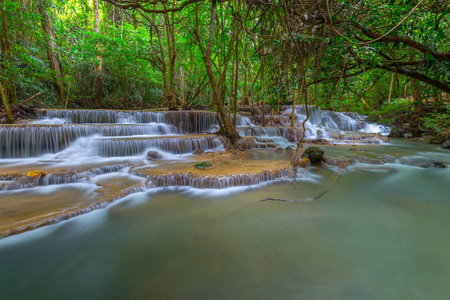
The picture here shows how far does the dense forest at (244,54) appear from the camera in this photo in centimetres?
304

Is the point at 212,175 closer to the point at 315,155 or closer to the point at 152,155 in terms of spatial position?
the point at 152,155

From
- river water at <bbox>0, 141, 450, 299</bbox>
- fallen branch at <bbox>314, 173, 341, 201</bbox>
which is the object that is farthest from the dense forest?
river water at <bbox>0, 141, 450, 299</bbox>

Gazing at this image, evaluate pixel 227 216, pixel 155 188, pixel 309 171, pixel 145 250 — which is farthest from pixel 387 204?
pixel 155 188

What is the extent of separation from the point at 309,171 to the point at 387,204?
181 centimetres

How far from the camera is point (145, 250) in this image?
213cm

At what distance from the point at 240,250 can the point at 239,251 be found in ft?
0.06

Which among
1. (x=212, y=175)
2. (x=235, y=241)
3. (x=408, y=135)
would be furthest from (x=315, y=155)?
(x=408, y=135)

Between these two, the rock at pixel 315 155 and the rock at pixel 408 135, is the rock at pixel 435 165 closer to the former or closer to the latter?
the rock at pixel 315 155

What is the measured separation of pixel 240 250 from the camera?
208 centimetres

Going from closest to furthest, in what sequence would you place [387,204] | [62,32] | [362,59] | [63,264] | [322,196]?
[63,264], [362,59], [387,204], [322,196], [62,32]

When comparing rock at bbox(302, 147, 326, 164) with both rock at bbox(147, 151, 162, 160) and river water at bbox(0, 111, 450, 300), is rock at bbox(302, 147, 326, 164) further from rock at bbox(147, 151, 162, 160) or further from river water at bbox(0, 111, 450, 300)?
rock at bbox(147, 151, 162, 160)

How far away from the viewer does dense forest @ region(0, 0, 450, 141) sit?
3040 millimetres

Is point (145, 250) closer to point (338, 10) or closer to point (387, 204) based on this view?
point (387, 204)

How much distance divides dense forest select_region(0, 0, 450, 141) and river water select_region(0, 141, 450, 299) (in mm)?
1800
